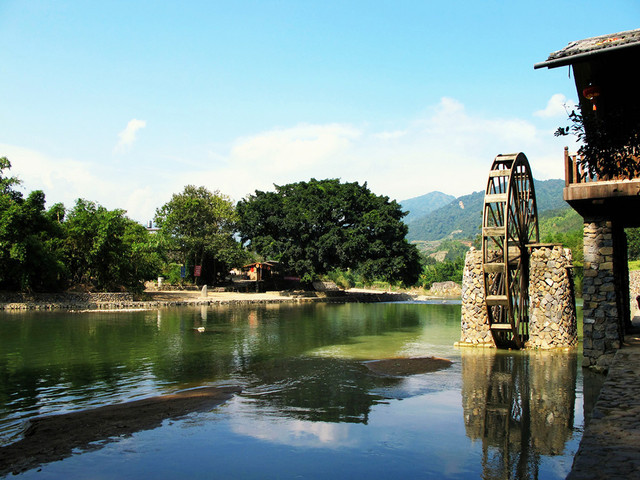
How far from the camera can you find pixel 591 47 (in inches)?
359

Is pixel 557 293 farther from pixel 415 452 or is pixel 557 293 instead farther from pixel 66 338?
pixel 66 338

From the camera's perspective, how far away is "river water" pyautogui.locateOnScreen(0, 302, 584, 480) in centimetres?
711

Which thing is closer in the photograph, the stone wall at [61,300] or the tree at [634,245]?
the stone wall at [61,300]

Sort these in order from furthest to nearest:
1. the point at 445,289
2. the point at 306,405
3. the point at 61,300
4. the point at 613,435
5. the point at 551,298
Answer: the point at 445,289 < the point at 61,300 < the point at 551,298 < the point at 306,405 < the point at 613,435

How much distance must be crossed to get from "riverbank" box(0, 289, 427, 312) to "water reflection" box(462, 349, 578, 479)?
26423mm

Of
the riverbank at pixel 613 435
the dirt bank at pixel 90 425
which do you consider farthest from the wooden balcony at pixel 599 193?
the dirt bank at pixel 90 425

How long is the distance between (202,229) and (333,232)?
12.4 m

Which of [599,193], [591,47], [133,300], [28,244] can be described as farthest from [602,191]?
[133,300]

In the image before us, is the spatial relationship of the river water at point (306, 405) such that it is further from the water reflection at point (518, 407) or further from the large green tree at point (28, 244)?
the large green tree at point (28, 244)

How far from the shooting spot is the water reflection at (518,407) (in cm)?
745

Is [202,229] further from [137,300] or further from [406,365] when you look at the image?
[406,365]

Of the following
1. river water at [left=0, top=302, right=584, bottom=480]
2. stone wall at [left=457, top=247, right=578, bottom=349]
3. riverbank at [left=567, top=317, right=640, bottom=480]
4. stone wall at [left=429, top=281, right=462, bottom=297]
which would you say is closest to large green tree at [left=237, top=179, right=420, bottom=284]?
stone wall at [left=429, top=281, right=462, bottom=297]

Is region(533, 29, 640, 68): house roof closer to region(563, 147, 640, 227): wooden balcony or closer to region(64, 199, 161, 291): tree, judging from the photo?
region(563, 147, 640, 227): wooden balcony

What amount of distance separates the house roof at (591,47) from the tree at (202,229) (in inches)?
1552
